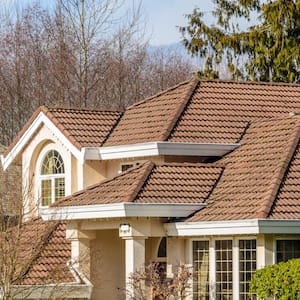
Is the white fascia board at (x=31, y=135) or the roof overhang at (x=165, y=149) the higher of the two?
the white fascia board at (x=31, y=135)

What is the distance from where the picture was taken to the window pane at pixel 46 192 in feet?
108

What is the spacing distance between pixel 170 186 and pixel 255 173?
2.00 meters

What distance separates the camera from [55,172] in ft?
107

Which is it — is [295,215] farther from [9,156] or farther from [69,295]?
[9,156]

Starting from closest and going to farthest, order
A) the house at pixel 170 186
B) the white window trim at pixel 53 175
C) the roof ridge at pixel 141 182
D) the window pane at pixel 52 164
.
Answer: the house at pixel 170 186 < the roof ridge at pixel 141 182 < the white window trim at pixel 53 175 < the window pane at pixel 52 164

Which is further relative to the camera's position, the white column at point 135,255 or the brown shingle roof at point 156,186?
the brown shingle roof at point 156,186

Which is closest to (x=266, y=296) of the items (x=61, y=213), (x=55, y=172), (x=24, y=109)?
(x=61, y=213)

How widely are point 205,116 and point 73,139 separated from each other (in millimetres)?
3563

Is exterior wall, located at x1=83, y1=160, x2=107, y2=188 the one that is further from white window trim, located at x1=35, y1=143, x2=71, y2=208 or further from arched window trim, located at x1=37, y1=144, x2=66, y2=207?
arched window trim, located at x1=37, y1=144, x2=66, y2=207

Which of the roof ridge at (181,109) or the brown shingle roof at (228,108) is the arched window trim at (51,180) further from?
the brown shingle roof at (228,108)

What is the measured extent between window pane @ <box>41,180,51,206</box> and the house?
28 mm

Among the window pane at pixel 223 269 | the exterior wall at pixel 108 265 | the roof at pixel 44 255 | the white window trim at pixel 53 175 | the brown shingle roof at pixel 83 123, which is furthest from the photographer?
the white window trim at pixel 53 175

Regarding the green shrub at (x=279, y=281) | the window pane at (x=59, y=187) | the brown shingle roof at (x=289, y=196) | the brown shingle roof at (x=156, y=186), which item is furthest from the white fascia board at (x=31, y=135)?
the green shrub at (x=279, y=281)

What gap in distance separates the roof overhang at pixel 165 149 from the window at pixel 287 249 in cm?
485
